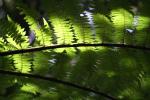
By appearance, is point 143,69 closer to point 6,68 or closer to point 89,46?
point 89,46

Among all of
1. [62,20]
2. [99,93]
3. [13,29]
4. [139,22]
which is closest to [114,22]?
[139,22]

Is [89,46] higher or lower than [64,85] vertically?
higher

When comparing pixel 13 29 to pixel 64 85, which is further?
pixel 64 85

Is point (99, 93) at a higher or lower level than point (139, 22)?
lower

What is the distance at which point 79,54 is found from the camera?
1605 mm

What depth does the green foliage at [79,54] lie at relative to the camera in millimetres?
1553

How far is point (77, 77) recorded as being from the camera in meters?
1.63

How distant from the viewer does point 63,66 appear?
162cm

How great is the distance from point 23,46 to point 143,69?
1.91ft

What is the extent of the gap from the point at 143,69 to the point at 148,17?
25cm

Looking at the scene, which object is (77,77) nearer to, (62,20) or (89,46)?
(89,46)

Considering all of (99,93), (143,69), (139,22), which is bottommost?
(99,93)

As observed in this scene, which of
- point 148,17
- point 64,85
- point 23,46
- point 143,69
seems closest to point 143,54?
point 143,69

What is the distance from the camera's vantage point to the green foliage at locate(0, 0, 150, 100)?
61.1 inches
